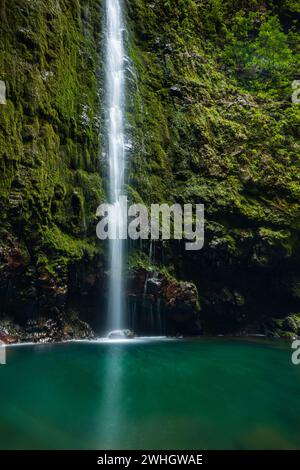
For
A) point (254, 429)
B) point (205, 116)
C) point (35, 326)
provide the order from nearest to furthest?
point (254, 429) → point (35, 326) → point (205, 116)

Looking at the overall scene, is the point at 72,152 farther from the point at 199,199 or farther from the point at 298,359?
the point at 298,359

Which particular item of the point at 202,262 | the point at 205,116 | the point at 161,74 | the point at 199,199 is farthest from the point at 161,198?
the point at 161,74

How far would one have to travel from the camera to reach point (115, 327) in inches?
639

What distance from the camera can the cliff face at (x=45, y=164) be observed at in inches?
549

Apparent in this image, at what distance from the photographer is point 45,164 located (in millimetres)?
14852

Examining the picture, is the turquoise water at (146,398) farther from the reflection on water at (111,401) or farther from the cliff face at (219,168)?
the cliff face at (219,168)

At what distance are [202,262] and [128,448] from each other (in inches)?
485

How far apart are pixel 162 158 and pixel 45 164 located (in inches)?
225

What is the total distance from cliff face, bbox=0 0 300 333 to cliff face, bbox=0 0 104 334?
0.04 meters
